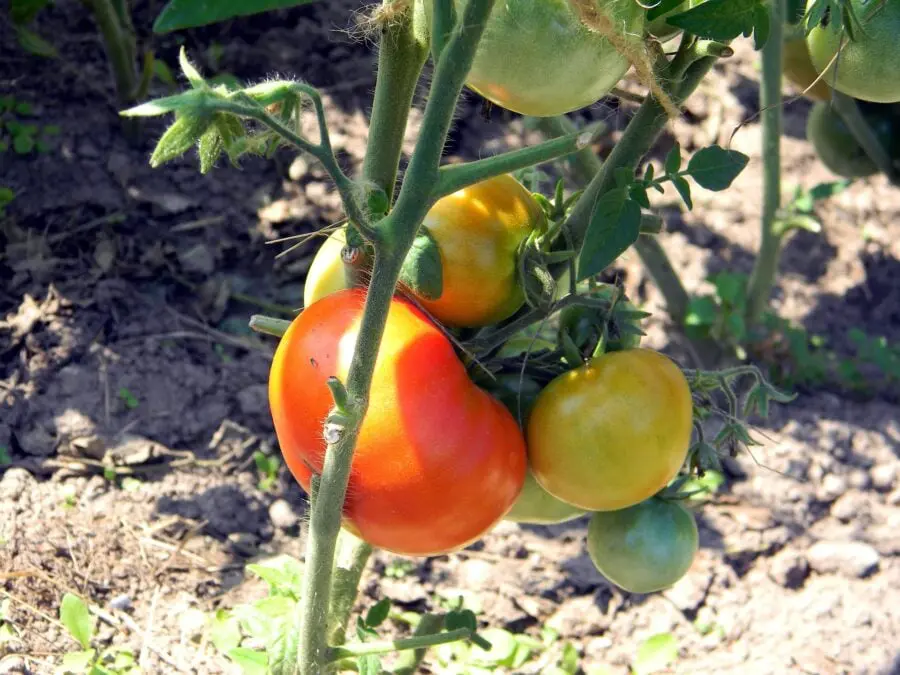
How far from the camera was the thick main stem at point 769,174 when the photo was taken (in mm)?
1719

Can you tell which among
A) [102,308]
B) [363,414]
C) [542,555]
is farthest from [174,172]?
[363,414]

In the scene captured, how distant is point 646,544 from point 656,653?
48 cm

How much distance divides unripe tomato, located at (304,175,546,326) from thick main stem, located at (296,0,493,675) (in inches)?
5.9

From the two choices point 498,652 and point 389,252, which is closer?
point 389,252

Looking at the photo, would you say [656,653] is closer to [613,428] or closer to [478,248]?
[613,428]

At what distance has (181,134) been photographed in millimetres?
610

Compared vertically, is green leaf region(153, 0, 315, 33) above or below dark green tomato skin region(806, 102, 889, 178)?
above

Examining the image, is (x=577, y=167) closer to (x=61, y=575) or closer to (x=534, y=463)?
(x=534, y=463)

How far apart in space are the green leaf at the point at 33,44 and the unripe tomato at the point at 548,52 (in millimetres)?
1619

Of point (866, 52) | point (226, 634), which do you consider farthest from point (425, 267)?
point (226, 634)

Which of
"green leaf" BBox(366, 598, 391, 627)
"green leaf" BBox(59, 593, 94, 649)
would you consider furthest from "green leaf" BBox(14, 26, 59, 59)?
"green leaf" BBox(366, 598, 391, 627)

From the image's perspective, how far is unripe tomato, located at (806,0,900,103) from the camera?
73 cm

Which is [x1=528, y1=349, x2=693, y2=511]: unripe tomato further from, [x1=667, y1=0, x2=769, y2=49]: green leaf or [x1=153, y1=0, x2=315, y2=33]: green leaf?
[x1=153, y1=0, x2=315, y2=33]: green leaf

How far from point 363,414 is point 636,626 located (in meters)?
1.01
